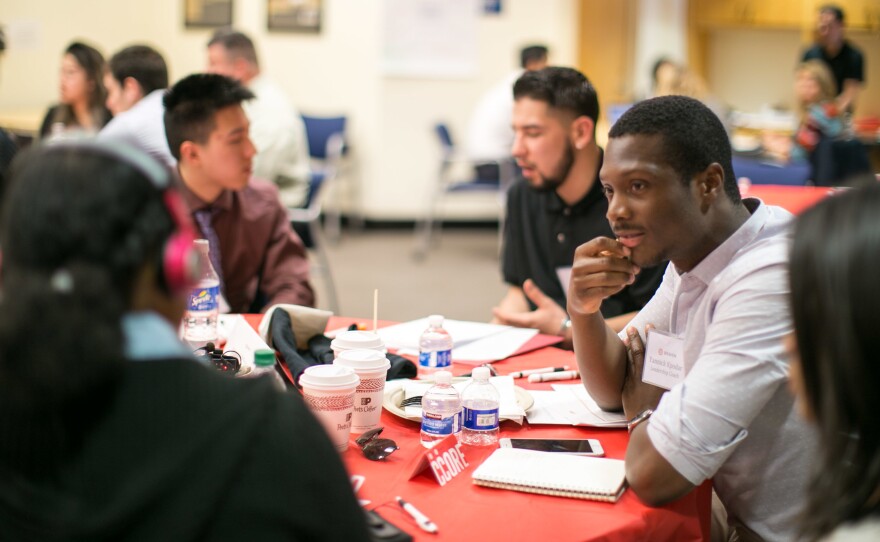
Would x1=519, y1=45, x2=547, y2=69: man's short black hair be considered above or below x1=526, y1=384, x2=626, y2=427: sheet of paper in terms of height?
above

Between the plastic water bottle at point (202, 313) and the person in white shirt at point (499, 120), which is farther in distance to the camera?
the person in white shirt at point (499, 120)

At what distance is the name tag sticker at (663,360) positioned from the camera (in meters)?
1.78

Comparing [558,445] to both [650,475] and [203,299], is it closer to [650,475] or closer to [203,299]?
[650,475]

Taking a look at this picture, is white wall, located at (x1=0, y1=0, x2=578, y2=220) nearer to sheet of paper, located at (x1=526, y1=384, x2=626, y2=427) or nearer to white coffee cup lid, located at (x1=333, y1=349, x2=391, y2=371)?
sheet of paper, located at (x1=526, y1=384, x2=626, y2=427)

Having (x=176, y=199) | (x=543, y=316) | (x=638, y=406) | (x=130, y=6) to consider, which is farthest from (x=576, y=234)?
(x=130, y=6)

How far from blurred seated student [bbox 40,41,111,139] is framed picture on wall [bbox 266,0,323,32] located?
309 centimetres

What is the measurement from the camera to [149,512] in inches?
34.7

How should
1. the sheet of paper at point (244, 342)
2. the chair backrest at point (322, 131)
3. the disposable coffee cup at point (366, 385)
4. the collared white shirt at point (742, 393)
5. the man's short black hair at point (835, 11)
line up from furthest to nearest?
the chair backrest at point (322, 131) → the man's short black hair at point (835, 11) → the sheet of paper at point (244, 342) → the disposable coffee cup at point (366, 385) → the collared white shirt at point (742, 393)

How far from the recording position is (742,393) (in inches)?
58.1

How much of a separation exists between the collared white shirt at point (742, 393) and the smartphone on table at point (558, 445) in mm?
193

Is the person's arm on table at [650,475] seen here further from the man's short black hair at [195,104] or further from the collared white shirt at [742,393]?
the man's short black hair at [195,104]

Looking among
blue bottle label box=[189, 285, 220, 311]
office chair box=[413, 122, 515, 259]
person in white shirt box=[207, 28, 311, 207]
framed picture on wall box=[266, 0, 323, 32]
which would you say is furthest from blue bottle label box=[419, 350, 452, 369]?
Result: framed picture on wall box=[266, 0, 323, 32]

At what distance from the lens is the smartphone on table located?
1.67 m

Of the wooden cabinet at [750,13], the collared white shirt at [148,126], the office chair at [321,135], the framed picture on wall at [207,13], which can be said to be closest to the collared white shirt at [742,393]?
the collared white shirt at [148,126]
